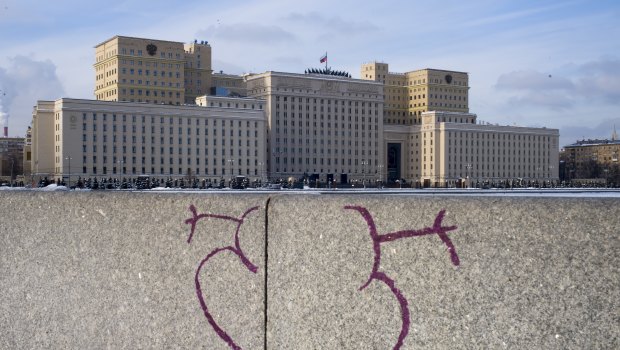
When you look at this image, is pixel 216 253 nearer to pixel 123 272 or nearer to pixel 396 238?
pixel 123 272

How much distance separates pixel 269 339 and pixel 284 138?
165031mm

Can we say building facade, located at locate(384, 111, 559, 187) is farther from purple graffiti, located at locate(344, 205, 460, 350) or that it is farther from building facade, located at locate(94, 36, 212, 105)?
purple graffiti, located at locate(344, 205, 460, 350)

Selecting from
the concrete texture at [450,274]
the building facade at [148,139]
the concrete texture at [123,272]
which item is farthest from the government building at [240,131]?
the concrete texture at [450,274]

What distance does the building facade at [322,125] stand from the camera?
169250 millimetres

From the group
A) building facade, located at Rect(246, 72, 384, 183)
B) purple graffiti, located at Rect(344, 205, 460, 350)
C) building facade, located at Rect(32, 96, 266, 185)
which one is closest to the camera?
purple graffiti, located at Rect(344, 205, 460, 350)

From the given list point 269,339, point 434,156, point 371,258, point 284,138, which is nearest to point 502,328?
point 371,258

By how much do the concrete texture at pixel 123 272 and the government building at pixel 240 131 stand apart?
13004cm

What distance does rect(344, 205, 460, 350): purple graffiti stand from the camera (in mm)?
4541

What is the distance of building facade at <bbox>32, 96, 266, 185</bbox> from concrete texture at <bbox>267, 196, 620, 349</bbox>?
13222cm

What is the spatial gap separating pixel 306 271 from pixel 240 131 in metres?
148

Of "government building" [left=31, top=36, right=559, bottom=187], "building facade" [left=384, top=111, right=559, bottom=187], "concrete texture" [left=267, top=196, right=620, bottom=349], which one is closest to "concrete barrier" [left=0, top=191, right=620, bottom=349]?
"concrete texture" [left=267, top=196, right=620, bottom=349]

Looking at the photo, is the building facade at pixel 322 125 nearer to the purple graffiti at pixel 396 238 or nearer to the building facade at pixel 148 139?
the building facade at pixel 148 139

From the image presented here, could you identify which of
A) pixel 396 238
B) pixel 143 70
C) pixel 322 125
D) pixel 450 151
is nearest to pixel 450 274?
pixel 396 238

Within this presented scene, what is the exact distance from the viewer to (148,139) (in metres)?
143
